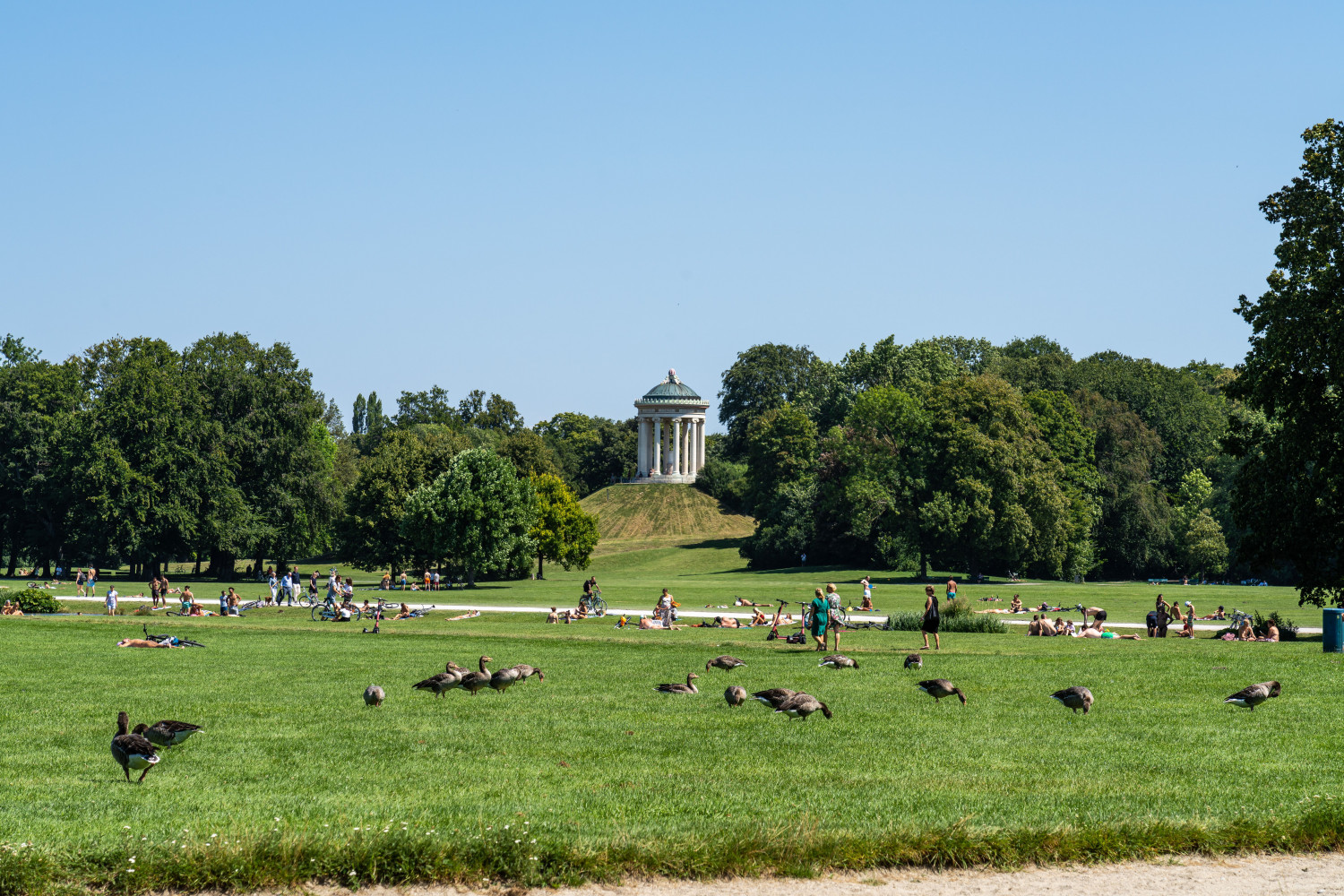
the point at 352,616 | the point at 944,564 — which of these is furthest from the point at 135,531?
the point at 944,564

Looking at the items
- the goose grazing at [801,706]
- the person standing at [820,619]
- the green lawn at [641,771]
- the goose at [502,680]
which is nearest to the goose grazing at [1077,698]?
the green lawn at [641,771]

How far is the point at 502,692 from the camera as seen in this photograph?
18719 mm

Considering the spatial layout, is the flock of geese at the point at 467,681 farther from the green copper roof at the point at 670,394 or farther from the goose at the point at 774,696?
the green copper roof at the point at 670,394

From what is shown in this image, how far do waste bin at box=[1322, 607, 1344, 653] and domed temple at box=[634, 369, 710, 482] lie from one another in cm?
12499

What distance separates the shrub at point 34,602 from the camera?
44.4 meters

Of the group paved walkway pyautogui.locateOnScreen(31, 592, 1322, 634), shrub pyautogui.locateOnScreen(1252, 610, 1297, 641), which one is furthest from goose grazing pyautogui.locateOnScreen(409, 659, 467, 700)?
shrub pyautogui.locateOnScreen(1252, 610, 1297, 641)

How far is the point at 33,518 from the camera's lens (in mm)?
81125

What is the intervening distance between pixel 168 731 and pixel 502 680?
243 inches

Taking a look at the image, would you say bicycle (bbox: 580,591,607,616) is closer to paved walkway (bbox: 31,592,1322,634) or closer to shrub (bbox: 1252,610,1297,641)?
paved walkway (bbox: 31,592,1322,634)

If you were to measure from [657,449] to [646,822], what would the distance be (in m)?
144

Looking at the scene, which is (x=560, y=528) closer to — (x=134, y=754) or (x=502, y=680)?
(x=502, y=680)

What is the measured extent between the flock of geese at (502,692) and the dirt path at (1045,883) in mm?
4074

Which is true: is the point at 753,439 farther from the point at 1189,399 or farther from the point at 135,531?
the point at 135,531

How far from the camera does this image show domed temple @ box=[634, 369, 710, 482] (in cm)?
15275
